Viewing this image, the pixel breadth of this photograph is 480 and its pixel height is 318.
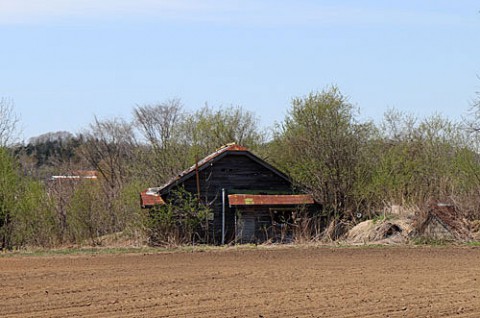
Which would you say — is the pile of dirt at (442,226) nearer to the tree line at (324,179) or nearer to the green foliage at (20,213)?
the tree line at (324,179)

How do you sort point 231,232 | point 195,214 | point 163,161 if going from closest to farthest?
point 195,214 < point 231,232 < point 163,161

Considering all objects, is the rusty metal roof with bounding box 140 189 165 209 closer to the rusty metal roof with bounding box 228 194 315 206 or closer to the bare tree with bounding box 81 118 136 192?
the rusty metal roof with bounding box 228 194 315 206

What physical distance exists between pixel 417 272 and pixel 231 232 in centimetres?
2072

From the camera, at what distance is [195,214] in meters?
40.4

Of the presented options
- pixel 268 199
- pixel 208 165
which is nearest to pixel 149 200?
pixel 208 165

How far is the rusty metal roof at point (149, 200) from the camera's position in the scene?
3997 cm

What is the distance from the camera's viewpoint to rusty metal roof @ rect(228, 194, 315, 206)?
4322 cm

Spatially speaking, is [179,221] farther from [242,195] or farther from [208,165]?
[242,195]

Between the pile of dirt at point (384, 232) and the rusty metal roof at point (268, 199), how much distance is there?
5077 millimetres

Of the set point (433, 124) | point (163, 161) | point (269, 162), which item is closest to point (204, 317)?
point (269, 162)

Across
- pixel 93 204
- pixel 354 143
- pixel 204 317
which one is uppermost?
pixel 354 143

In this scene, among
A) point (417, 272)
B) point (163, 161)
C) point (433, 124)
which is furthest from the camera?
point (163, 161)

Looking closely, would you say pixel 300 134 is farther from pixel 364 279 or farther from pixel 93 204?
pixel 364 279

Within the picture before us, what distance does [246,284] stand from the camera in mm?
21188
